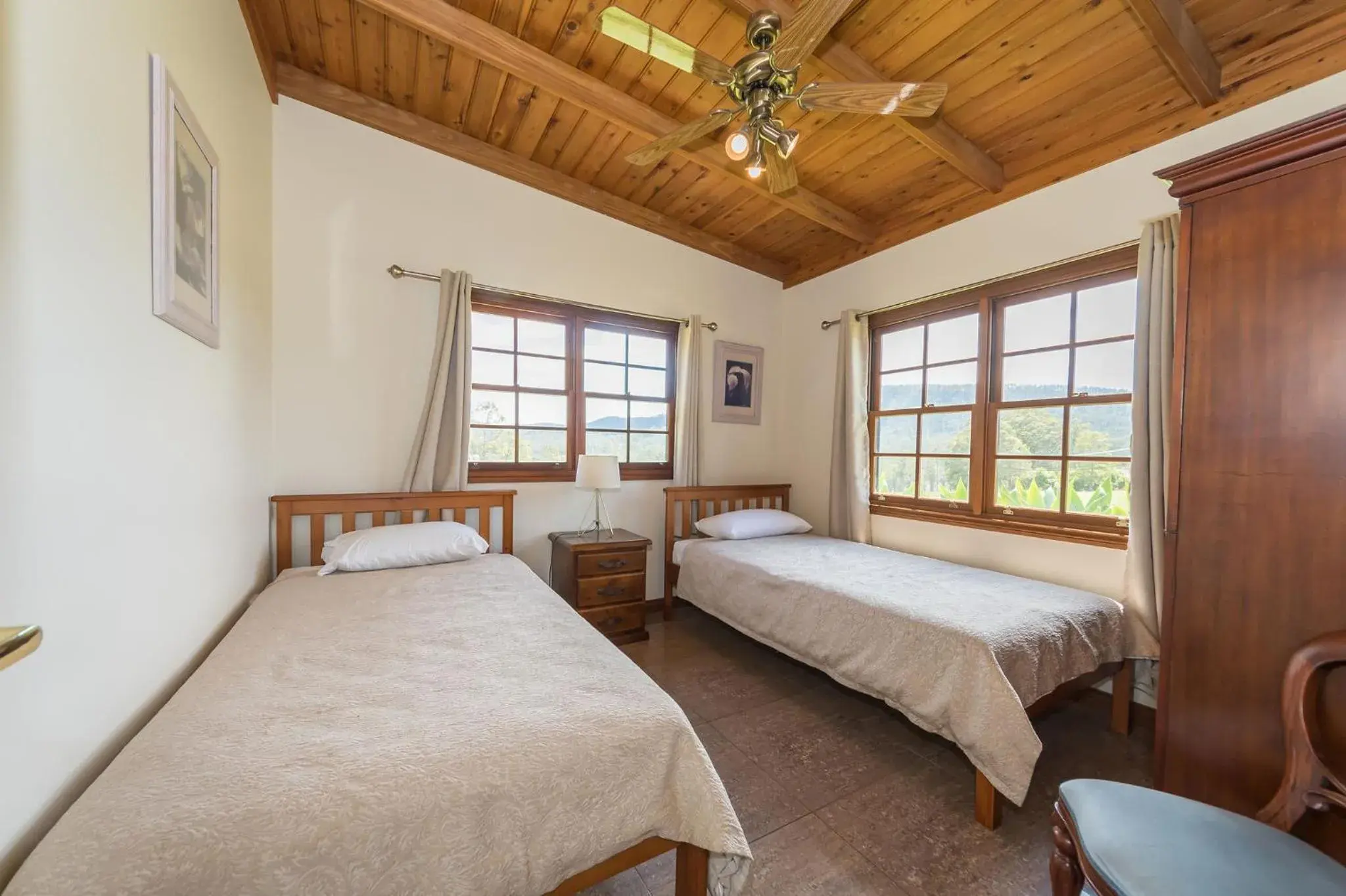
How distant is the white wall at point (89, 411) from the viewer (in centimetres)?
71

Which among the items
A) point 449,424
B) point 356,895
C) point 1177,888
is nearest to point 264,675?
point 356,895

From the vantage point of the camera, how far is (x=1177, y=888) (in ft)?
2.69

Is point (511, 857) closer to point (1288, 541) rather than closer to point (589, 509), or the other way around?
point (1288, 541)

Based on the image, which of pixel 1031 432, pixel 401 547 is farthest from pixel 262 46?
pixel 1031 432

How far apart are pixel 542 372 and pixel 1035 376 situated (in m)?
2.87

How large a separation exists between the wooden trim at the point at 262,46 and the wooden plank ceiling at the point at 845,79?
0.01 meters

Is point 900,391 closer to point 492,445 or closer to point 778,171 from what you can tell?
point 778,171

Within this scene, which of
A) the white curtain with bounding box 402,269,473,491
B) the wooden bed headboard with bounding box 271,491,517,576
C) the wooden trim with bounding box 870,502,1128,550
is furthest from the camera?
the white curtain with bounding box 402,269,473,491

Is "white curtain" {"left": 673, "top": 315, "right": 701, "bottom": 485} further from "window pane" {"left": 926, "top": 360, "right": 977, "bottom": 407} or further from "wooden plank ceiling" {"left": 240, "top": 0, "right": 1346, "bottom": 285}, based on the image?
"window pane" {"left": 926, "top": 360, "right": 977, "bottom": 407}

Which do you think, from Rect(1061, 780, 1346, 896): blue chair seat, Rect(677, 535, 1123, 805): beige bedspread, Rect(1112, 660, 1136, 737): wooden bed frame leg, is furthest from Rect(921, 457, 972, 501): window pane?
Rect(1061, 780, 1346, 896): blue chair seat

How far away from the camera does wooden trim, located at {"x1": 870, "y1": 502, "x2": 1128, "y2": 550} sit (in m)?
2.22

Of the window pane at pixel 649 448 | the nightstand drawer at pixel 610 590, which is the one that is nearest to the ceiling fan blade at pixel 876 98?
the window pane at pixel 649 448

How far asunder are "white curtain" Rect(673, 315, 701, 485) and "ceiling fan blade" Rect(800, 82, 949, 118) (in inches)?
71.7

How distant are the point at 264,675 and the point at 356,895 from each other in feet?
2.19
